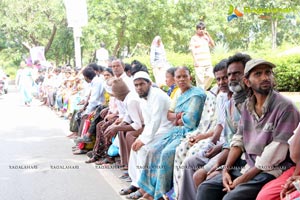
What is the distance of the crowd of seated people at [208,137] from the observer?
331 centimetres

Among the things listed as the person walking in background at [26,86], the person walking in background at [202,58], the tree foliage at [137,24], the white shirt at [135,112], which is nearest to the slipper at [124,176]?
the white shirt at [135,112]

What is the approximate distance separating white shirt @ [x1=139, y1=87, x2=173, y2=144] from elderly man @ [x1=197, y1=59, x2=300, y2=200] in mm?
1596

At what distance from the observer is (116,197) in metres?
5.31

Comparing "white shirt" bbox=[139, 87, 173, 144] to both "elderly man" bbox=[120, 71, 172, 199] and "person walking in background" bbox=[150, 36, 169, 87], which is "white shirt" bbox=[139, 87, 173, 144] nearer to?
"elderly man" bbox=[120, 71, 172, 199]

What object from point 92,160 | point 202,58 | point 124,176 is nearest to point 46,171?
point 92,160

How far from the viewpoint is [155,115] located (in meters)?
5.28

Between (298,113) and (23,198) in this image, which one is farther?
(23,198)

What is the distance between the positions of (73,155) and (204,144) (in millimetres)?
4016

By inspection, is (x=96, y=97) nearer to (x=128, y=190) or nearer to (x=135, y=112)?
(x=135, y=112)

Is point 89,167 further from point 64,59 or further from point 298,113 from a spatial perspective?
point 64,59

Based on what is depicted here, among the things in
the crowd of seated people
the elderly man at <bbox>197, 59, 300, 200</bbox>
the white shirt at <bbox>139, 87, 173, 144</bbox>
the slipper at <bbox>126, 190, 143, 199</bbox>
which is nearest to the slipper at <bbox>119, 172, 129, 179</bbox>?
the crowd of seated people

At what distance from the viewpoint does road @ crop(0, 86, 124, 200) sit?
18.3 ft

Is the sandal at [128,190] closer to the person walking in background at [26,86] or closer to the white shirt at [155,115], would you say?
the white shirt at [155,115]

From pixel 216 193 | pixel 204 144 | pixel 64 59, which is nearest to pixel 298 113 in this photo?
pixel 216 193
